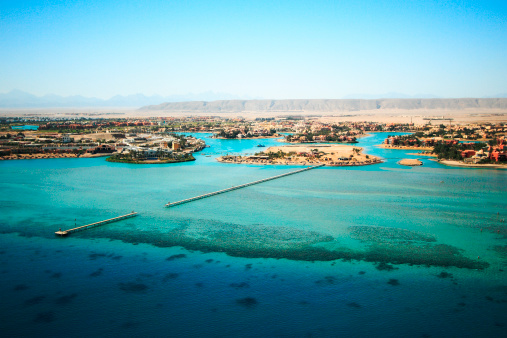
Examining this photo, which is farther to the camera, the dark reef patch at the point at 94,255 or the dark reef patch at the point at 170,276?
the dark reef patch at the point at 94,255

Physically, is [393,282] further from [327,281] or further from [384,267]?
[327,281]

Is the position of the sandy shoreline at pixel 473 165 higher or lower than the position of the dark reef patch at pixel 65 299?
higher

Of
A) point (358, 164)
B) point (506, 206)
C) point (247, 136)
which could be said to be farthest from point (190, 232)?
point (247, 136)

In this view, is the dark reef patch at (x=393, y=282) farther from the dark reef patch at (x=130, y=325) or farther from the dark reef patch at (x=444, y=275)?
the dark reef patch at (x=130, y=325)

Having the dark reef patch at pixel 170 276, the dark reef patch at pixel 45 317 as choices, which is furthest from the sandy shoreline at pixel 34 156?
the dark reef patch at pixel 45 317

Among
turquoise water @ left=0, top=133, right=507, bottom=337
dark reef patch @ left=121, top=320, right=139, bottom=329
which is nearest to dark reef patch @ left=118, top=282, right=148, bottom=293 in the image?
turquoise water @ left=0, top=133, right=507, bottom=337

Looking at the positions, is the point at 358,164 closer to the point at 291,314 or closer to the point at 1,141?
the point at 291,314
